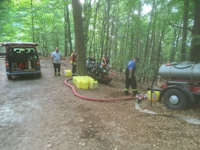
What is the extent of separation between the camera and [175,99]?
4.17 m

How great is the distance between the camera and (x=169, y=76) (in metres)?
4.54

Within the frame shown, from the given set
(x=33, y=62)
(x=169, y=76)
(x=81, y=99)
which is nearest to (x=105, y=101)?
(x=81, y=99)

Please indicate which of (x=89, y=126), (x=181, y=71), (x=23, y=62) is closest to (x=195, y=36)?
(x=181, y=71)

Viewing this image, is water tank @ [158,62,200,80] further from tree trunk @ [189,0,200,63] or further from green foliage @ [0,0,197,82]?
green foliage @ [0,0,197,82]

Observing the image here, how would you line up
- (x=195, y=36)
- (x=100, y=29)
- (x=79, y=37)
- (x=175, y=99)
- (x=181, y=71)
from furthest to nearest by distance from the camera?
(x=100, y=29) < (x=79, y=37) < (x=195, y=36) < (x=181, y=71) < (x=175, y=99)

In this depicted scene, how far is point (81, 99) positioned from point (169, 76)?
10.8ft

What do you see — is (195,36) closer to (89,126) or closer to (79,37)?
(89,126)

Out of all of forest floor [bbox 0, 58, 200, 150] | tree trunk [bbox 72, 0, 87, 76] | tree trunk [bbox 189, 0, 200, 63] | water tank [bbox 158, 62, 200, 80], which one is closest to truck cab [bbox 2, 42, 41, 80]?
tree trunk [bbox 72, 0, 87, 76]

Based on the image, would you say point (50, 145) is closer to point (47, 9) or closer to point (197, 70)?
point (197, 70)

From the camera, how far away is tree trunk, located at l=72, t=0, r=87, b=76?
282 inches

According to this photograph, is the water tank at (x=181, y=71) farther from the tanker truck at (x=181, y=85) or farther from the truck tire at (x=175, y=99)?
the truck tire at (x=175, y=99)

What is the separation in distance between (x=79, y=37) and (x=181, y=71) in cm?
528

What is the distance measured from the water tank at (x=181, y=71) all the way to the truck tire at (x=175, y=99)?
507 millimetres

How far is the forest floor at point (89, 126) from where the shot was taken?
Result: 2544 millimetres
